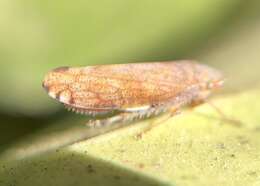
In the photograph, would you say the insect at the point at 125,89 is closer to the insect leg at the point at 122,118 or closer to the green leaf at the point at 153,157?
the insect leg at the point at 122,118

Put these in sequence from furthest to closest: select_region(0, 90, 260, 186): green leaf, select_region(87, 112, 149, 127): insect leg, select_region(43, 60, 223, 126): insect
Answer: select_region(87, 112, 149, 127): insect leg < select_region(43, 60, 223, 126): insect < select_region(0, 90, 260, 186): green leaf

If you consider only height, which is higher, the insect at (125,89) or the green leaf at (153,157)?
the insect at (125,89)

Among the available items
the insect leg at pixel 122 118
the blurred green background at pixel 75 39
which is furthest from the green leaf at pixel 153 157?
the blurred green background at pixel 75 39

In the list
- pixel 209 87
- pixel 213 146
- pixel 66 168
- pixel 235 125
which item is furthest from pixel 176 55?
pixel 66 168

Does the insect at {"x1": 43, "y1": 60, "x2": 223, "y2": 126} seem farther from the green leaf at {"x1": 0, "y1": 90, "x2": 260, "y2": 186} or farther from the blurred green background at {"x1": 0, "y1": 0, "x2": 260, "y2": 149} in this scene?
the blurred green background at {"x1": 0, "y1": 0, "x2": 260, "y2": 149}

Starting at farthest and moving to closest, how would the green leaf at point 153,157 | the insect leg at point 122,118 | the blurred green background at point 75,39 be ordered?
1. the blurred green background at point 75,39
2. the insect leg at point 122,118
3. the green leaf at point 153,157

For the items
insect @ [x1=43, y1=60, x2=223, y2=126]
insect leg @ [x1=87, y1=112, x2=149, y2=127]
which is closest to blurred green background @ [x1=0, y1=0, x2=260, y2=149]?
insect @ [x1=43, y1=60, x2=223, y2=126]
